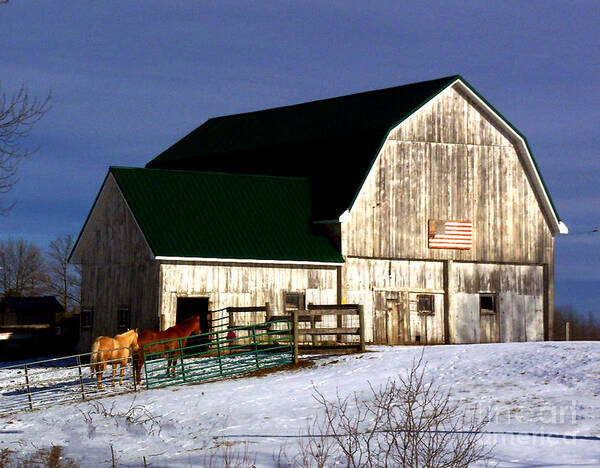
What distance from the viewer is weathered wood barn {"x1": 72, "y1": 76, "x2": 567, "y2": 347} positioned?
122ft

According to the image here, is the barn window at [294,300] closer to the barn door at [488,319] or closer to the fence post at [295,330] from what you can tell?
the barn door at [488,319]

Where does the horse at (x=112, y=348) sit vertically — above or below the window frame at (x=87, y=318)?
below

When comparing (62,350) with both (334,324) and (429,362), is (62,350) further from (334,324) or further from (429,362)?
(429,362)

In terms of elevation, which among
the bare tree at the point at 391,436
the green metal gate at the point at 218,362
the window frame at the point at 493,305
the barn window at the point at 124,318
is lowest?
the bare tree at the point at 391,436

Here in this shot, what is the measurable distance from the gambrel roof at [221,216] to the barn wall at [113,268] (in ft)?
2.24

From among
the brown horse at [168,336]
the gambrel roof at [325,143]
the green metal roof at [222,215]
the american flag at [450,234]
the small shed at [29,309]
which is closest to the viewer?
the brown horse at [168,336]

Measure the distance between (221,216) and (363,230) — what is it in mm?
5169

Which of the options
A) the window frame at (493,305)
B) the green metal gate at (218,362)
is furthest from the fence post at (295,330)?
the window frame at (493,305)

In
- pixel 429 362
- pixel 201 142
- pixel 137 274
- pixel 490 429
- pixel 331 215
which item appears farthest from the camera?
pixel 201 142

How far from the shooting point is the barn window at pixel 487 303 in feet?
139

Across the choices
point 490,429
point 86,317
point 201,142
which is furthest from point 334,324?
point 490,429

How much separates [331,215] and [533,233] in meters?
8.80

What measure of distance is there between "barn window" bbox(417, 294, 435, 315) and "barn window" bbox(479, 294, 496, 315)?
2.30 meters

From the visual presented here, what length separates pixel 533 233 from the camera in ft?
142
